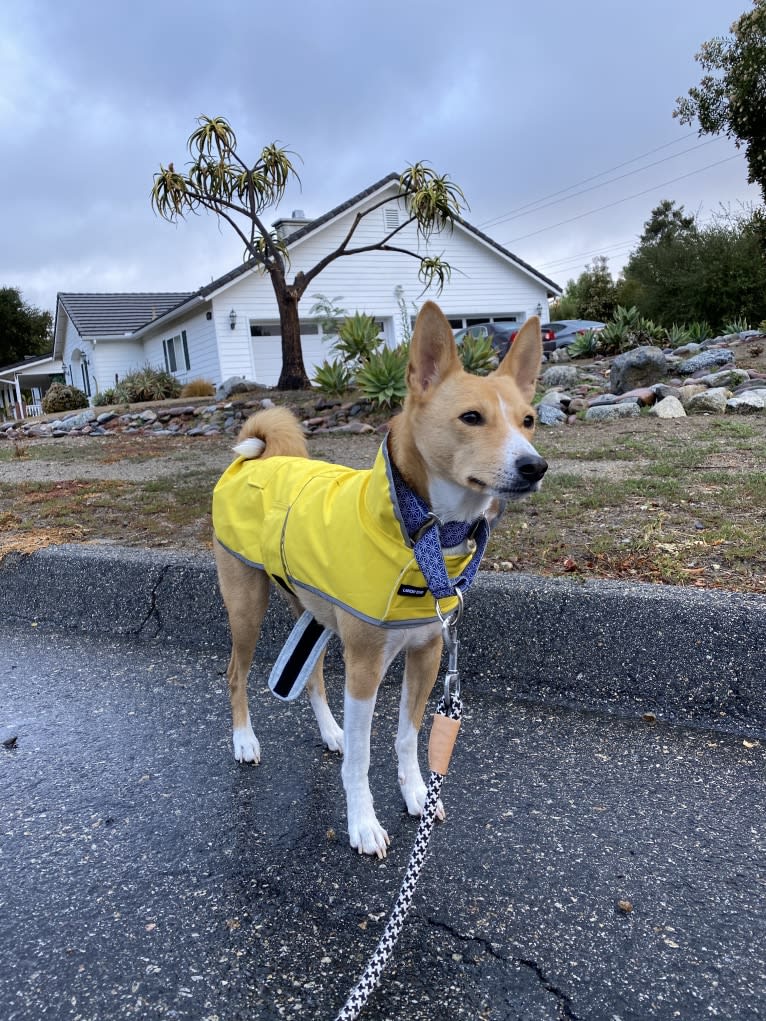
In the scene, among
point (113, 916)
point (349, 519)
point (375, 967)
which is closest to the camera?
point (375, 967)

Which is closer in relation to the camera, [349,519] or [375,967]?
[375,967]

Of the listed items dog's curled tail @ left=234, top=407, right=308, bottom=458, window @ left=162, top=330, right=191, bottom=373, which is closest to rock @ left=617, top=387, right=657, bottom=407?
dog's curled tail @ left=234, top=407, right=308, bottom=458

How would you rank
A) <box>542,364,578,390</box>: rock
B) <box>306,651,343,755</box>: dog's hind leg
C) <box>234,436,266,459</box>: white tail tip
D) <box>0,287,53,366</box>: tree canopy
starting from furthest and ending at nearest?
<box>0,287,53,366</box>: tree canopy < <box>542,364,578,390</box>: rock < <box>234,436,266,459</box>: white tail tip < <box>306,651,343,755</box>: dog's hind leg

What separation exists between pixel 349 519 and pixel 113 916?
1.36m

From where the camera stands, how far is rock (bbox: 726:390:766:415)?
8419 millimetres

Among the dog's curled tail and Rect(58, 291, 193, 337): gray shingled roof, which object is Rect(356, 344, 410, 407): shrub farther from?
Rect(58, 291, 193, 337): gray shingled roof

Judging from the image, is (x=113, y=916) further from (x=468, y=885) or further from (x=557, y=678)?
(x=557, y=678)

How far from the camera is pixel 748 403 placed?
333 inches

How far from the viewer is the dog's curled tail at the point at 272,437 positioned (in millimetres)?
3213

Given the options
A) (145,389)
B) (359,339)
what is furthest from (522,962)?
(145,389)

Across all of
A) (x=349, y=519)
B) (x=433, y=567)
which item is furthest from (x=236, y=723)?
(x=433, y=567)

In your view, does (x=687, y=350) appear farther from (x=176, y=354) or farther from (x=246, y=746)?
(x=176, y=354)

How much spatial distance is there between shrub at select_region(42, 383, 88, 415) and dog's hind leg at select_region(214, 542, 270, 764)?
87.1 feet

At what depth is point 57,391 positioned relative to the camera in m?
26.8
